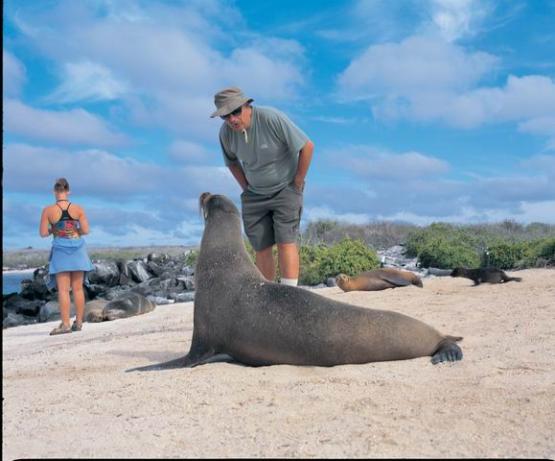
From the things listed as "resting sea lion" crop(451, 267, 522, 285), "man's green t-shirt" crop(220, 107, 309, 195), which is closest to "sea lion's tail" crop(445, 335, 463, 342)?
"man's green t-shirt" crop(220, 107, 309, 195)

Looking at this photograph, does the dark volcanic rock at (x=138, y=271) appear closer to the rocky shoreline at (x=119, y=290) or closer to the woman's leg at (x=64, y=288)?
the rocky shoreline at (x=119, y=290)

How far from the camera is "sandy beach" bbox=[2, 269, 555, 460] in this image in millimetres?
3143

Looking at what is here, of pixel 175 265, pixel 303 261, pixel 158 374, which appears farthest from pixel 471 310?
pixel 175 265

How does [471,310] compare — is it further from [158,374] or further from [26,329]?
[26,329]

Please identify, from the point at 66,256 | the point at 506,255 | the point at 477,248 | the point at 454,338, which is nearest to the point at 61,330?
the point at 66,256

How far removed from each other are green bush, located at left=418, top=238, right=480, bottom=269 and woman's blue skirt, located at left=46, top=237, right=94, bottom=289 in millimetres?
11660

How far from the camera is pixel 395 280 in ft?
40.7

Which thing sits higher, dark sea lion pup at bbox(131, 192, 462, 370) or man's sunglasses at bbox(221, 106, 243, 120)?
man's sunglasses at bbox(221, 106, 243, 120)

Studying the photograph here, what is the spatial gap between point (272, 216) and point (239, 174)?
2.05 feet

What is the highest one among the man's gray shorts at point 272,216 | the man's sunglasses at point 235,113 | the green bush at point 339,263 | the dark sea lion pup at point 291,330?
the man's sunglasses at point 235,113

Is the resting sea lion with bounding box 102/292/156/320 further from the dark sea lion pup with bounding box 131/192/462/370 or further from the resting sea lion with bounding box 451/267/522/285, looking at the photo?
the dark sea lion pup with bounding box 131/192/462/370

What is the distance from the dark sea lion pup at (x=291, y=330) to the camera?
5.00 meters

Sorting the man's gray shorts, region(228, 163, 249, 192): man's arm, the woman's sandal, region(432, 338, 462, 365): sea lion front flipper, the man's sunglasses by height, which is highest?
the man's sunglasses

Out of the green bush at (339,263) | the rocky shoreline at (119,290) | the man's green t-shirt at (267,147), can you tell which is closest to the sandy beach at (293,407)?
the man's green t-shirt at (267,147)
